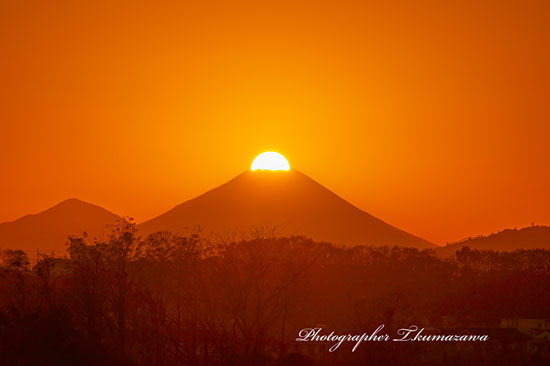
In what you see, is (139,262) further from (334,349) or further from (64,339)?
(64,339)

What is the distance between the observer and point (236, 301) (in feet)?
131

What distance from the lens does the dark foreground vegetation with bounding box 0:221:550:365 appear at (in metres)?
34.0

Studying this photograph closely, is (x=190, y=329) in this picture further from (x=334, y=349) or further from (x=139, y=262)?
(x=139, y=262)

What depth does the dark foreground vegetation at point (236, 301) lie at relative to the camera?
3403 cm

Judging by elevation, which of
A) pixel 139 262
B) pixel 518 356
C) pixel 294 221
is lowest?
pixel 518 356

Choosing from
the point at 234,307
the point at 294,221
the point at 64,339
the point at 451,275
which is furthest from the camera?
the point at 294,221

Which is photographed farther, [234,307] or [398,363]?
[398,363]

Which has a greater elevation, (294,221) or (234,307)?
(294,221)

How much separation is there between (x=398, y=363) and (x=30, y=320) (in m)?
19.6

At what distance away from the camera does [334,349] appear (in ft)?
152

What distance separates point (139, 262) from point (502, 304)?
1221 inches

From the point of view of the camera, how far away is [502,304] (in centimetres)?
6956

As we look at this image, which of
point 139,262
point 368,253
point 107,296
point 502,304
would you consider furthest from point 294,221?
point 107,296

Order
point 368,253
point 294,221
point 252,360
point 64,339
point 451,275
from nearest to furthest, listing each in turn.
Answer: point 64,339 → point 252,360 → point 451,275 → point 368,253 → point 294,221
